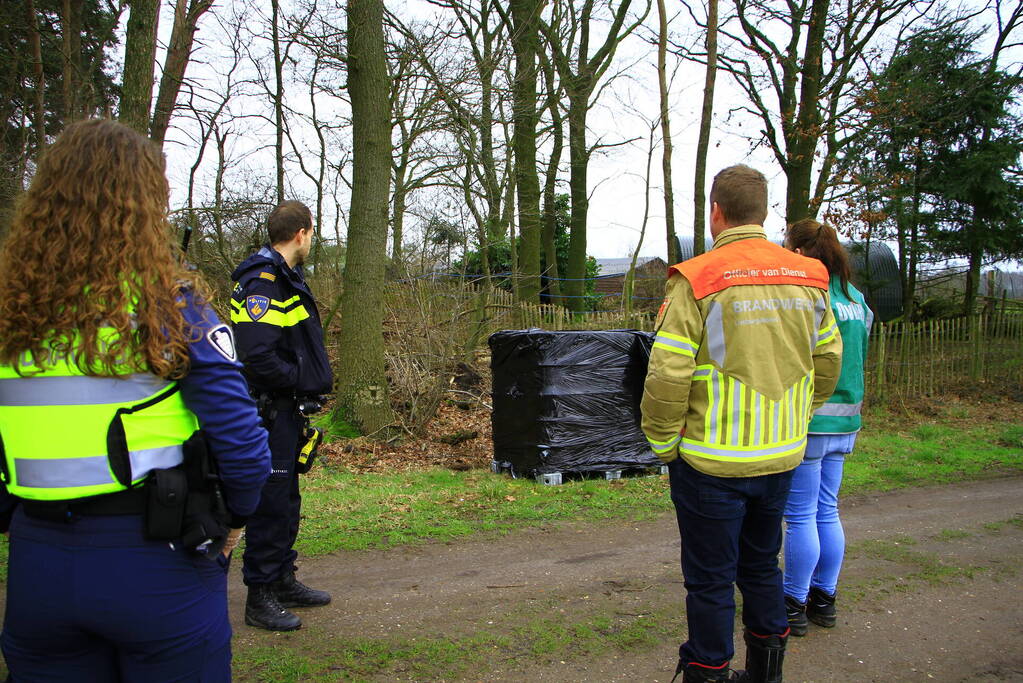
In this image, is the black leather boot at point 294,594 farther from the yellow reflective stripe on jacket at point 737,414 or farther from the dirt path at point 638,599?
the yellow reflective stripe on jacket at point 737,414

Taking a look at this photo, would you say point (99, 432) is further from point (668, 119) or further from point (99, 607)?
point (668, 119)

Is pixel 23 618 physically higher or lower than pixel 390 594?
higher

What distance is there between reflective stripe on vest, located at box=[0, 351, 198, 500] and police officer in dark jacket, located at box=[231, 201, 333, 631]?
1.78m

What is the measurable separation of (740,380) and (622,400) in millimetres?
4091

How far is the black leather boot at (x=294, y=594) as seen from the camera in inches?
153

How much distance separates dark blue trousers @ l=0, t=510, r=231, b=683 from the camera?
63.2 inches

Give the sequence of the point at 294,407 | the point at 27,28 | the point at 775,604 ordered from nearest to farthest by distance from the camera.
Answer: the point at 775,604, the point at 294,407, the point at 27,28

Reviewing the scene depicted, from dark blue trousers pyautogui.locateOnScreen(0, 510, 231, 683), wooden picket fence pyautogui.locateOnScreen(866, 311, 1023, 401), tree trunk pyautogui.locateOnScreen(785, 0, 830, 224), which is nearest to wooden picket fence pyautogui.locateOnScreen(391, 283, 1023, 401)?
wooden picket fence pyautogui.locateOnScreen(866, 311, 1023, 401)

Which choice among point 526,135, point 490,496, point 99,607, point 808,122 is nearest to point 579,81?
point 526,135

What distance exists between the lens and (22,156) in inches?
498

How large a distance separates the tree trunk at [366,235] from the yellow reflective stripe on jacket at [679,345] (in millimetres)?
6087

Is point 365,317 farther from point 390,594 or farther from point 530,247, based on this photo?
point 530,247

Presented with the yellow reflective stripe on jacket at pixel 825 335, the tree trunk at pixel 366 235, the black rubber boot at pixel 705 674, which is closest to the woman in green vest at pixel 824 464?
the yellow reflective stripe on jacket at pixel 825 335

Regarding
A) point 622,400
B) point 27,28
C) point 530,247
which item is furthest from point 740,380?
point 530,247
